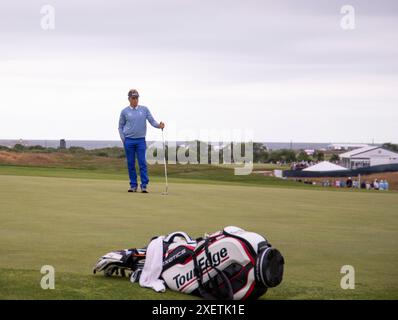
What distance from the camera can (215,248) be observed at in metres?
6.55

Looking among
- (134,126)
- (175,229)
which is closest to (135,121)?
(134,126)

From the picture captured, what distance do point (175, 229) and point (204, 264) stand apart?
371cm

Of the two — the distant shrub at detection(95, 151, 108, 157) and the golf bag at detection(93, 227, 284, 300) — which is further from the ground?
the distant shrub at detection(95, 151, 108, 157)

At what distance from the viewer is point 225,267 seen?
6.48 meters

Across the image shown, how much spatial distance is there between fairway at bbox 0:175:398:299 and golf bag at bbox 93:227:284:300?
0.20 m

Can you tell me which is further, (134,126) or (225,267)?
(134,126)

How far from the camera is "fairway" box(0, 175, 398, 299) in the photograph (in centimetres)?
684

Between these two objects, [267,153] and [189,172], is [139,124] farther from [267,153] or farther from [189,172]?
[267,153]

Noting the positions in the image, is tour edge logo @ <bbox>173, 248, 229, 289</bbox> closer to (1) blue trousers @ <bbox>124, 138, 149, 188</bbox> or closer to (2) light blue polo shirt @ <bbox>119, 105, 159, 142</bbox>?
(1) blue trousers @ <bbox>124, 138, 149, 188</bbox>

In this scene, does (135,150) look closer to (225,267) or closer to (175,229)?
(175,229)

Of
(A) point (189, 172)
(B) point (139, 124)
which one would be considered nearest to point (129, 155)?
(B) point (139, 124)

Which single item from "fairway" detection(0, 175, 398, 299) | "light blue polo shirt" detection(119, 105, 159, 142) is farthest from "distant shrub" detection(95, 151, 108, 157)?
"fairway" detection(0, 175, 398, 299)

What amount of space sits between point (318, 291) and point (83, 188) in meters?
11.3

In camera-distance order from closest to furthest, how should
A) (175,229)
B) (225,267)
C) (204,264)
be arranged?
(225,267) → (204,264) → (175,229)
